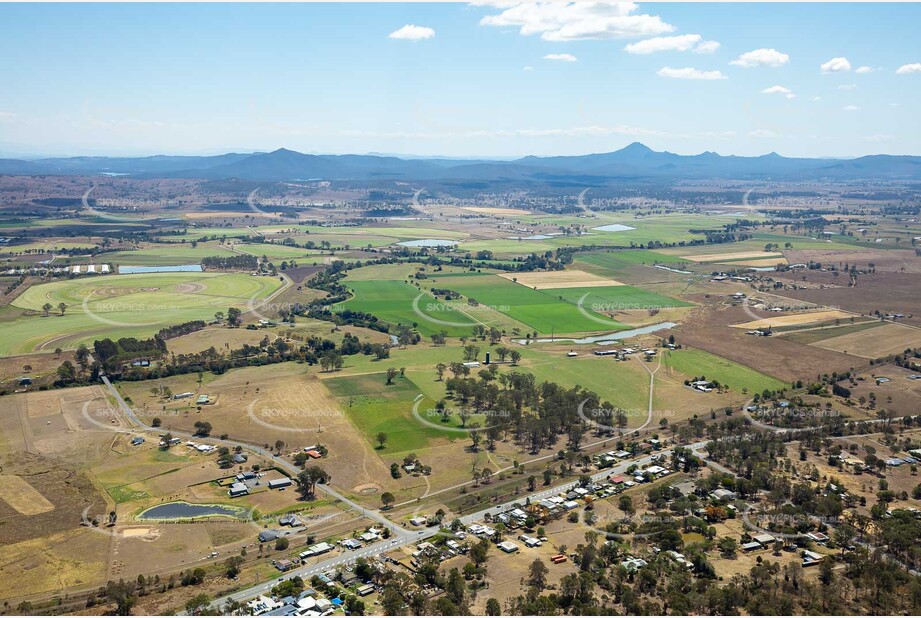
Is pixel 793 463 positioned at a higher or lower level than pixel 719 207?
lower

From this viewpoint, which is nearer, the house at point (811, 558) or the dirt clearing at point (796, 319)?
the house at point (811, 558)

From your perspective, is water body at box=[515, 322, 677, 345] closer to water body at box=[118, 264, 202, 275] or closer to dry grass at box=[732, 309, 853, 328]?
dry grass at box=[732, 309, 853, 328]

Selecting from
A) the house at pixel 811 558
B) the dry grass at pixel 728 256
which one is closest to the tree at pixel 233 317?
the house at pixel 811 558

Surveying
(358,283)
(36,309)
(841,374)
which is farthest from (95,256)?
(841,374)

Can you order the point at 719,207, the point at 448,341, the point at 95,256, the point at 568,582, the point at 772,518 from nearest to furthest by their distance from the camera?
1. the point at 568,582
2. the point at 772,518
3. the point at 448,341
4. the point at 95,256
5. the point at 719,207

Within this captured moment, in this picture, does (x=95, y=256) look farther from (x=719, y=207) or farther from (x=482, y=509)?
(x=719, y=207)

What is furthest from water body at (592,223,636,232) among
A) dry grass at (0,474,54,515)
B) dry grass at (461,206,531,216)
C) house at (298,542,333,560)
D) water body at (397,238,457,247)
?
dry grass at (0,474,54,515)

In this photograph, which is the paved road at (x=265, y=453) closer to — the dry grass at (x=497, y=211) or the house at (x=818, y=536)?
the house at (x=818, y=536)
